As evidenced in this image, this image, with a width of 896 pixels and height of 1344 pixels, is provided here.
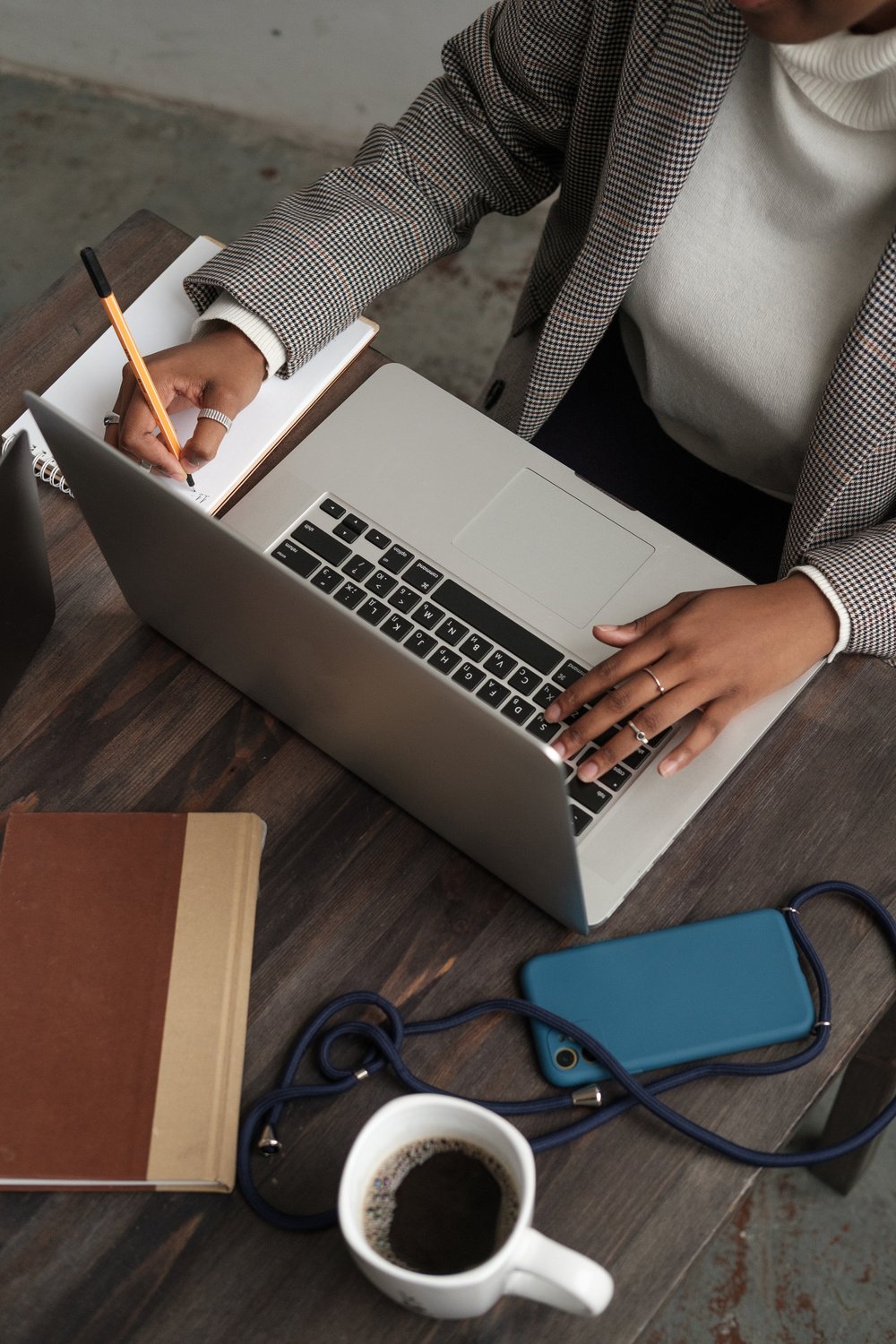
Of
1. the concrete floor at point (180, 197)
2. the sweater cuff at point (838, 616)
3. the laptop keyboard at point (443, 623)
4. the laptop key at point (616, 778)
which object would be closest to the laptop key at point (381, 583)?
the laptop keyboard at point (443, 623)

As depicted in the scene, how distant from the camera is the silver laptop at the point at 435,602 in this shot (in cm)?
61

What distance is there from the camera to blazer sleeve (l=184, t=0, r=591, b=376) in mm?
903

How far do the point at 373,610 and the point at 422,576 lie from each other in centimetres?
5

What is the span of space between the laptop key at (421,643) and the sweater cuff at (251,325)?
0.25m

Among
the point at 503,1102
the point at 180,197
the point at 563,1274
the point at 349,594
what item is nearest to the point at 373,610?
the point at 349,594

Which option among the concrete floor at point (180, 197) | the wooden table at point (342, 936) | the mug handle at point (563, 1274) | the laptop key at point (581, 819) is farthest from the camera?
the concrete floor at point (180, 197)

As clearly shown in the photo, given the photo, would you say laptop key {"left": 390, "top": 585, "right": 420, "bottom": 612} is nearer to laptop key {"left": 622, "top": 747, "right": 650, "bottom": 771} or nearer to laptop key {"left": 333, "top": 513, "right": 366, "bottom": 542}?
laptop key {"left": 333, "top": 513, "right": 366, "bottom": 542}

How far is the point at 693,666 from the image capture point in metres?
0.78

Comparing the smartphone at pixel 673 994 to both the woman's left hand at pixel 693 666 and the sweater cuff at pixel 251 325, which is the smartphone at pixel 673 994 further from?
the sweater cuff at pixel 251 325

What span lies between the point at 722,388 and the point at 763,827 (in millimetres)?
410

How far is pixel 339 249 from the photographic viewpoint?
36.7 inches

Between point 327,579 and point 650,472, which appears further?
point 650,472

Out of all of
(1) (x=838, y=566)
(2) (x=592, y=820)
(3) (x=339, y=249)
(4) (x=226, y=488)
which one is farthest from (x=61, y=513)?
(1) (x=838, y=566)

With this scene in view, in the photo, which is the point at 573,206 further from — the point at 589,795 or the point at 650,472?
the point at 589,795
